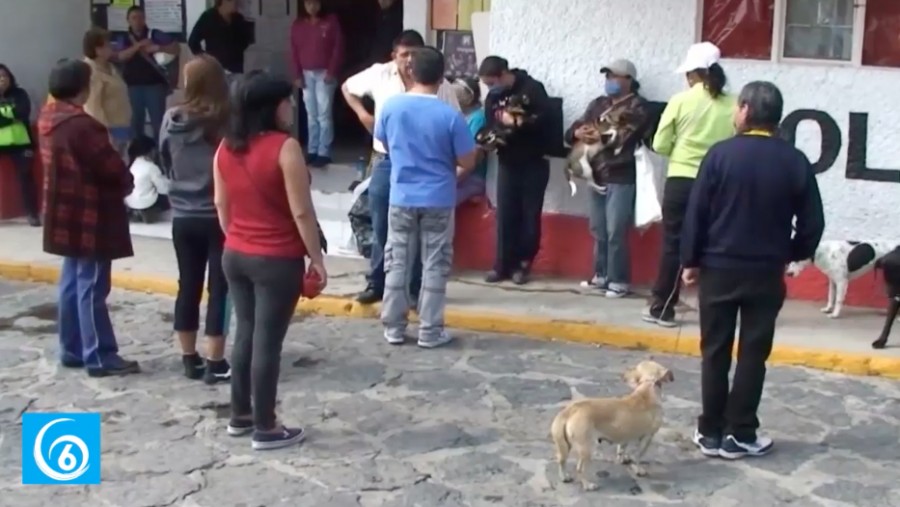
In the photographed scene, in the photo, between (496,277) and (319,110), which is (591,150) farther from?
(319,110)

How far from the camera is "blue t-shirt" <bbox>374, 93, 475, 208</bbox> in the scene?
25.0 feet

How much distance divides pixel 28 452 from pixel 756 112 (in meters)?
3.60

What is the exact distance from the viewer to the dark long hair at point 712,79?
7.86 m

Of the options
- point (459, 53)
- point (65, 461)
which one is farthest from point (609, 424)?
point (459, 53)

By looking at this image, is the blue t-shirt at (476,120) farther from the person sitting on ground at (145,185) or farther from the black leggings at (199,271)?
the person sitting on ground at (145,185)

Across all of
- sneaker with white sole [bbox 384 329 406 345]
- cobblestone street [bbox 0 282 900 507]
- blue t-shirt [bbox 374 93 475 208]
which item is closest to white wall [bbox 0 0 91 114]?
cobblestone street [bbox 0 282 900 507]

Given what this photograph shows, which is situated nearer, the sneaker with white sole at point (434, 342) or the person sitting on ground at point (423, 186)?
the person sitting on ground at point (423, 186)

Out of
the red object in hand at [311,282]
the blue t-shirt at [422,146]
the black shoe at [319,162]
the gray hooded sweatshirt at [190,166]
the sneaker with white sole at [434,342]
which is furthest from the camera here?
the black shoe at [319,162]

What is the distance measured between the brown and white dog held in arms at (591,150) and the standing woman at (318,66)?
11.3 ft

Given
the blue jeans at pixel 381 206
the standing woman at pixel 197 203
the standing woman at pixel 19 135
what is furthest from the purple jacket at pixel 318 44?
the standing woman at pixel 197 203

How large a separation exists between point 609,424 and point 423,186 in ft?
7.82

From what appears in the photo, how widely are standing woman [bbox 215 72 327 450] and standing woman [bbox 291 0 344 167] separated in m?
5.79

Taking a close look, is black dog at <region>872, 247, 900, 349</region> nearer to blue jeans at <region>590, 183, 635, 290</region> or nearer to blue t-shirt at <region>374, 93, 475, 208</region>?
blue jeans at <region>590, 183, 635, 290</region>

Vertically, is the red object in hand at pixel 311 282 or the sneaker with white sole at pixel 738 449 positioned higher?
the red object in hand at pixel 311 282
